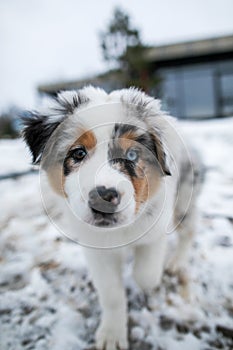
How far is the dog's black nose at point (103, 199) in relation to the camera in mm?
1154

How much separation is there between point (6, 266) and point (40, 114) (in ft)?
4.82

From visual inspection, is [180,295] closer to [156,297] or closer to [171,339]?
[156,297]

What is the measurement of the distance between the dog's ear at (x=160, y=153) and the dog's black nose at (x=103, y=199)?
0.40 m

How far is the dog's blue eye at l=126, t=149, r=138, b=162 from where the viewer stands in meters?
1.41

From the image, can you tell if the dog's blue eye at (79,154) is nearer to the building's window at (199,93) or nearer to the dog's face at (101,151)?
the dog's face at (101,151)

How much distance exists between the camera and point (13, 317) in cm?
194

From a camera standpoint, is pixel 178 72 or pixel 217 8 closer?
pixel 217 8

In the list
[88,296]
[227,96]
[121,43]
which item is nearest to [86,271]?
[88,296]

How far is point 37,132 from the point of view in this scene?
5.38ft

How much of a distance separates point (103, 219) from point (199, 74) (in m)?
12.5

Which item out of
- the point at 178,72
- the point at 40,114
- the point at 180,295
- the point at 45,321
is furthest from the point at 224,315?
the point at 178,72

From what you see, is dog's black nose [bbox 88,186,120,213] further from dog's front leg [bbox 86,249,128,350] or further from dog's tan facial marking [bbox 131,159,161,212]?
dog's front leg [bbox 86,249,128,350]

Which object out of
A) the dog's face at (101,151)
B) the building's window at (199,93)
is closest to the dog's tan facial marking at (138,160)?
the dog's face at (101,151)

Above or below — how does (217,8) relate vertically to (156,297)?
above
